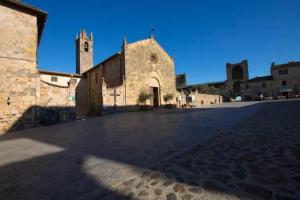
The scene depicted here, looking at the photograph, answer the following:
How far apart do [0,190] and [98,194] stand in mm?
1616

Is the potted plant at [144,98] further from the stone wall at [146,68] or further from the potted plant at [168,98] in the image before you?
the potted plant at [168,98]

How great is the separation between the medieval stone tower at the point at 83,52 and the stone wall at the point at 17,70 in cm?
2186

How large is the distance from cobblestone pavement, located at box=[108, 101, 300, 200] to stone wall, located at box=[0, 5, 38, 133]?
35.7ft

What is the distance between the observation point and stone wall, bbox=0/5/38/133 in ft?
32.8

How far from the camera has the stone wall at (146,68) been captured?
840 inches

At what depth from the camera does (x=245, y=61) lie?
182ft

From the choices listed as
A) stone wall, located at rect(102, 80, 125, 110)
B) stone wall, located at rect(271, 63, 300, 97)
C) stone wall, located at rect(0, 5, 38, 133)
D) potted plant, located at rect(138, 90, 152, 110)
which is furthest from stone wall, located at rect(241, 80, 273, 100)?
stone wall, located at rect(0, 5, 38, 133)

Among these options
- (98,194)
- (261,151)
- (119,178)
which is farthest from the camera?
(261,151)

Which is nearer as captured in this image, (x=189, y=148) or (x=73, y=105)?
(x=189, y=148)

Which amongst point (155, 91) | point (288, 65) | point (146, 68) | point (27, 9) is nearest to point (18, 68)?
point (27, 9)

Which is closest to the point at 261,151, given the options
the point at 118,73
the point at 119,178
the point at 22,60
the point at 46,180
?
the point at 119,178

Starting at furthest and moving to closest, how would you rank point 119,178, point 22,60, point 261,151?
1. point 22,60
2. point 261,151
3. point 119,178

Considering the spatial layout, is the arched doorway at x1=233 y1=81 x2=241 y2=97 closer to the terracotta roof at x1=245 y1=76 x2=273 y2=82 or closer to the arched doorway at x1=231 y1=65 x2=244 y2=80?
the arched doorway at x1=231 y1=65 x2=244 y2=80

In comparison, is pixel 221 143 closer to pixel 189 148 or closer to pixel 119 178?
pixel 189 148
